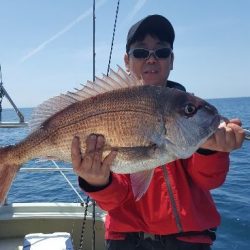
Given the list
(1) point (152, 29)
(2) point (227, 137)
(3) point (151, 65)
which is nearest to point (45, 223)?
(3) point (151, 65)

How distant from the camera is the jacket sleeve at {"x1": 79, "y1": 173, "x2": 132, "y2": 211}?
267 cm

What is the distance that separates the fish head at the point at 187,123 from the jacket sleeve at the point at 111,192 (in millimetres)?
592

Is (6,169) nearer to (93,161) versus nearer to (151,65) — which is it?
(93,161)

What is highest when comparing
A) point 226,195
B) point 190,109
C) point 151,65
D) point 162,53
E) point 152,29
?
point 152,29

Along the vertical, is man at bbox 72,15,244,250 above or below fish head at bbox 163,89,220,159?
below

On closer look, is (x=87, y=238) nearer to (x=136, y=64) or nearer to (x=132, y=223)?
(x=132, y=223)

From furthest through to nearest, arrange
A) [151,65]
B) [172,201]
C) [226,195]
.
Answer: [226,195] < [151,65] < [172,201]

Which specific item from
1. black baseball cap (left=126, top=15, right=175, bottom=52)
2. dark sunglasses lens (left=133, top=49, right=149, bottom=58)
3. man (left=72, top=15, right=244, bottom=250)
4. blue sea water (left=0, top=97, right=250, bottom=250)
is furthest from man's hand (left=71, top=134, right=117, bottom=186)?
blue sea water (left=0, top=97, right=250, bottom=250)

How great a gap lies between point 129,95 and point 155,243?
3.61ft

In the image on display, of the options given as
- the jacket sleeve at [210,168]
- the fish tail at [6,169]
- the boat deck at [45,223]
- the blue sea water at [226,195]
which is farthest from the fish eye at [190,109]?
the blue sea water at [226,195]

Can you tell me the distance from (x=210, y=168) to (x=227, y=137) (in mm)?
316

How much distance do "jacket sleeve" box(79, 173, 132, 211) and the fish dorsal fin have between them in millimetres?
518

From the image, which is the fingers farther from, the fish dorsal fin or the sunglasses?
the sunglasses

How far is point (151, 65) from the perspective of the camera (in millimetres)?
2986
